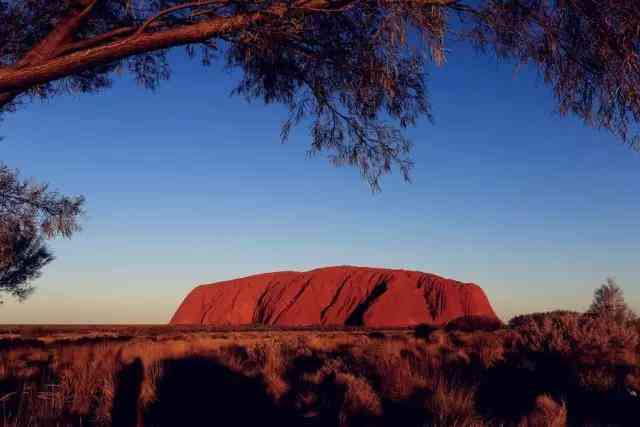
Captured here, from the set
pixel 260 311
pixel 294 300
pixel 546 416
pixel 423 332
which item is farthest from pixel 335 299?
pixel 546 416

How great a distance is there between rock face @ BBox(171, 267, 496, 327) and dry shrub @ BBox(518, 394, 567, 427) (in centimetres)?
8133

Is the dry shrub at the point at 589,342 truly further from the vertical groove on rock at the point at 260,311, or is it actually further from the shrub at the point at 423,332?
the vertical groove on rock at the point at 260,311

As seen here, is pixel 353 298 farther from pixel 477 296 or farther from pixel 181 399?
pixel 181 399

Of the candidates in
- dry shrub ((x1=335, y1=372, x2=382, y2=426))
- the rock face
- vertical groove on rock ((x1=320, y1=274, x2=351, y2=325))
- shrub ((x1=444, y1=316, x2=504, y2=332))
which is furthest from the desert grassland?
vertical groove on rock ((x1=320, y1=274, x2=351, y2=325))

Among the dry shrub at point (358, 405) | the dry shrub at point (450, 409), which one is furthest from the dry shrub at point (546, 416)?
the dry shrub at point (358, 405)

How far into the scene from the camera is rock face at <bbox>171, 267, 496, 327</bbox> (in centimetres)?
8731

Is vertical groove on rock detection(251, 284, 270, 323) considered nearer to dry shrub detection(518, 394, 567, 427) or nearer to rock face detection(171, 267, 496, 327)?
rock face detection(171, 267, 496, 327)

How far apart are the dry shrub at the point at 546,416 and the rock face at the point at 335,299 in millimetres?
81328

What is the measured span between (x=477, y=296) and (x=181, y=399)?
94105mm

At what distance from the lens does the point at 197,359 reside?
22.9 ft

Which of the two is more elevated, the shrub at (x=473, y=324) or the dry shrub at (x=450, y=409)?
the dry shrub at (x=450, y=409)

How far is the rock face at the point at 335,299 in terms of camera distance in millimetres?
87312

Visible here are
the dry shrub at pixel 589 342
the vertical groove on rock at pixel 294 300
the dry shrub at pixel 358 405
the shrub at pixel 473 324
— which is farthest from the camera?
the vertical groove on rock at pixel 294 300

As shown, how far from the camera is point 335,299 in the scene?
99.9 metres
